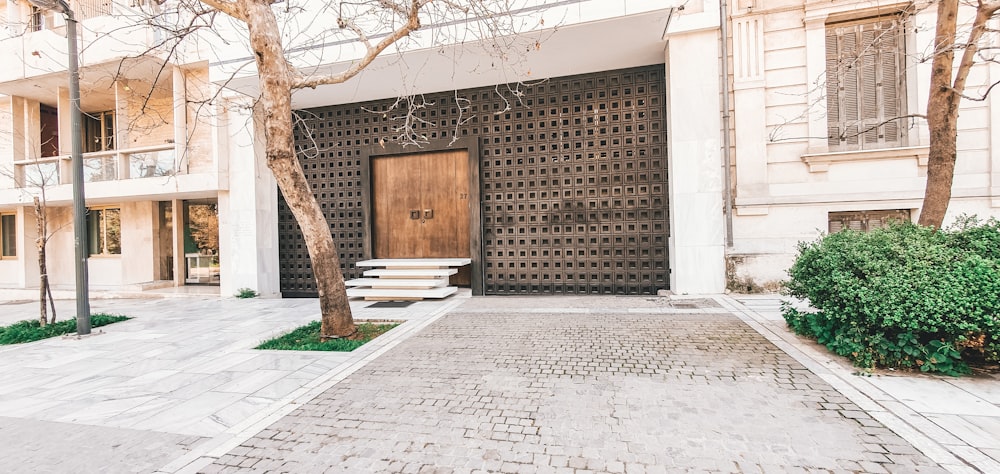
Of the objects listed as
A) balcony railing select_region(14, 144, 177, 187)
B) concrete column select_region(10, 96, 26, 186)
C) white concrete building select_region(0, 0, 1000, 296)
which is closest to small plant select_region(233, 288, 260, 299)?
white concrete building select_region(0, 0, 1000, 296)

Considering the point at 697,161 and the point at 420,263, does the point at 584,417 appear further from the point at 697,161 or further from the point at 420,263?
the point at 420,263

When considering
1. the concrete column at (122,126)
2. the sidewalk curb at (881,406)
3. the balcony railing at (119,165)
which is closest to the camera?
the sidewalk curb at (881,406)

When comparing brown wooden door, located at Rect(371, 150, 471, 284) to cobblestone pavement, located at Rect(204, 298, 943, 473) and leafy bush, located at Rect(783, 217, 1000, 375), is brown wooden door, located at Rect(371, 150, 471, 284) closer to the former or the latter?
cobblestone pavement, located at Rect(204, 298, 943, 473)

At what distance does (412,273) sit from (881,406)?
7388mm

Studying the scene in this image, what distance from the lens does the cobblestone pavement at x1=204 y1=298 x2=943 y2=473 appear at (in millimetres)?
2467

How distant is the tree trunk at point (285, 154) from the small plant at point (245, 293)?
5.65 meters

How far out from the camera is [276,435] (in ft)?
9.65

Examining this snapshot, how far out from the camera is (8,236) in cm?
1438

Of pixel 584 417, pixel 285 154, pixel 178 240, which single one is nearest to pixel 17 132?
pixel 178 240

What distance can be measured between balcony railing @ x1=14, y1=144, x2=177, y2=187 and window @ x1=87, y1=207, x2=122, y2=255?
1248 mm

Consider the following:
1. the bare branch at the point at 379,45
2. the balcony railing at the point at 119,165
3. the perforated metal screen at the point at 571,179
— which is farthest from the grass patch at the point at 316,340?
the balcony railing at the point at 119,165

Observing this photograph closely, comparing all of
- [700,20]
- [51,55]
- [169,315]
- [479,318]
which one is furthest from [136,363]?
[51,55]

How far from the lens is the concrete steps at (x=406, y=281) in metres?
8.47

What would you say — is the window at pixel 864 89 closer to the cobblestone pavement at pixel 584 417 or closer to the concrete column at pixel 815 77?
the concrete column at pixel 815 77
